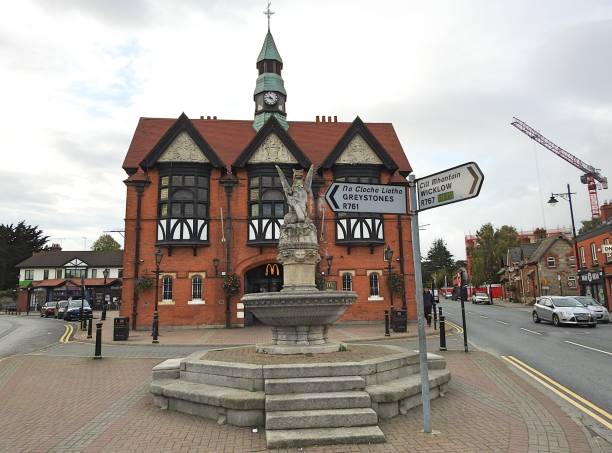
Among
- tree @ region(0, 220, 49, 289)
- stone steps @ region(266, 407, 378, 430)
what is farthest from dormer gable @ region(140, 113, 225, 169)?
tree @ region(0, 220, 49, 289)

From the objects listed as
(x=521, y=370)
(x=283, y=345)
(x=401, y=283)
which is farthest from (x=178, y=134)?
(x=521, y=370)

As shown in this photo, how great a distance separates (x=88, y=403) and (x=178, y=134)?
21.4 m

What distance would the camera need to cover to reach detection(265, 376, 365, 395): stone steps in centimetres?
677

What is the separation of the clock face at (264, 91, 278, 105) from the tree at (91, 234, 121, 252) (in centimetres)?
6843

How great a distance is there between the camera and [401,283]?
27.4m

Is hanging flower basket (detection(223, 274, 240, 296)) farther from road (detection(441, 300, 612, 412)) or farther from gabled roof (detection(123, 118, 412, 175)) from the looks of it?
road (detection(441, 300, 612, 412))

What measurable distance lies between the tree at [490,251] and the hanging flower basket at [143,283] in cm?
6069

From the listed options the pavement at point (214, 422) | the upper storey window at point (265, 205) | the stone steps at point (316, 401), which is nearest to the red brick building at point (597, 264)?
the upper storey window at point (265, 205)

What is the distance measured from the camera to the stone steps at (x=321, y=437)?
18.6ft

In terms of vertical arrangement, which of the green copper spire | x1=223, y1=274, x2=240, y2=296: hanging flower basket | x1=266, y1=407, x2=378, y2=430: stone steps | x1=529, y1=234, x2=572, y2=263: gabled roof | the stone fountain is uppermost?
the green copper spire

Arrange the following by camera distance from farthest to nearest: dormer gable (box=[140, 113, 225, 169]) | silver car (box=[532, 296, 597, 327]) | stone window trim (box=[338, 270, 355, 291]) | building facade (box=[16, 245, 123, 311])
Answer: building facade (box=[16, 245, 123, 311]) < stone window trim (box=[338, 270, 355, 291]) < dormer gable (box=[140, 113, 225, 169]) < silver car (box=[532, 296, 597, 327])

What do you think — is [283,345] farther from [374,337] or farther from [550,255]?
[550,255]

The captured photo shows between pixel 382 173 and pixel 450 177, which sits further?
pixel 382 173

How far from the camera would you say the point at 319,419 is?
613cm
